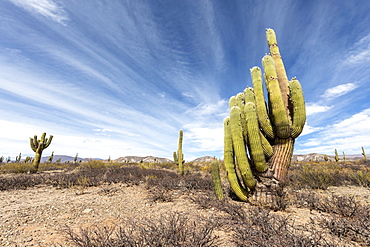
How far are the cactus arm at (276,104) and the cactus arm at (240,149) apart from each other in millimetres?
947

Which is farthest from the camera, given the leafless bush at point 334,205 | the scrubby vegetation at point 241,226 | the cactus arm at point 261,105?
the cactus arm at point 261,105

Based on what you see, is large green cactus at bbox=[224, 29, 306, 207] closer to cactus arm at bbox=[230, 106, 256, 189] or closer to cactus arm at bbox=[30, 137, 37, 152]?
cactus arm at bbox=[230, 106, 256, 189]

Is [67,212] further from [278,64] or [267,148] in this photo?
[278,64]

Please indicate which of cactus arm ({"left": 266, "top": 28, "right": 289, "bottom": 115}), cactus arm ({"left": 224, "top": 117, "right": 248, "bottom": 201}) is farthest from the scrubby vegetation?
cactus arm ({"left": 266, "top": 28, "right": 289, "bottom": 115})

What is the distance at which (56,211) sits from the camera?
4.72m

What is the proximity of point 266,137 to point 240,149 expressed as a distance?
90 cm

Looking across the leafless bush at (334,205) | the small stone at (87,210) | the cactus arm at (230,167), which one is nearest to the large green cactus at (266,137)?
the cactus arm at (230,167)

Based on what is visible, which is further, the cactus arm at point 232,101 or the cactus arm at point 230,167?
the cactus arm at point 232,101

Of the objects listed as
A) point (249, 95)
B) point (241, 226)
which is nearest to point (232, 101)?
point (249, 95)

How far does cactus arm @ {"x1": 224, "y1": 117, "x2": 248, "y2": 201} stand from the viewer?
5.27 metres

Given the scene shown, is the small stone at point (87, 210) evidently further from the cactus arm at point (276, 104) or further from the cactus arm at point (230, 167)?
the cactus arm at point (276, 104)

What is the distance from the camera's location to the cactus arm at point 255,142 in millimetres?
4770

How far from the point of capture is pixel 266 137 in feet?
17.2

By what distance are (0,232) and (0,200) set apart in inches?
136
